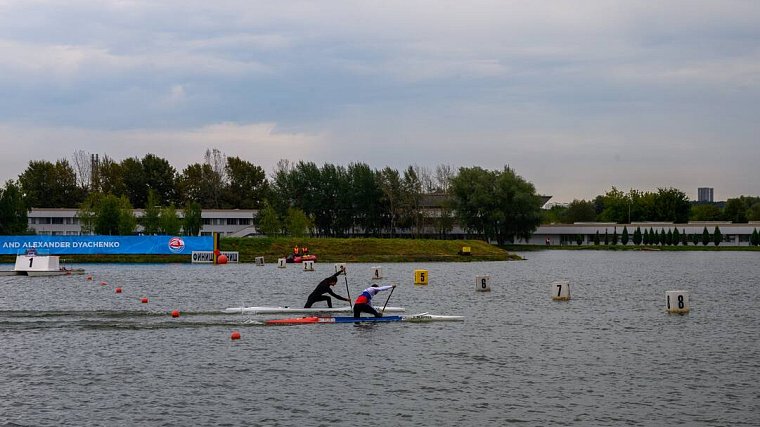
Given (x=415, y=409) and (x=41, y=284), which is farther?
(x=41, y=284)

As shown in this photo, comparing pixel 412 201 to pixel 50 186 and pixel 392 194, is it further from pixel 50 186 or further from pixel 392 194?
pixel 50 186

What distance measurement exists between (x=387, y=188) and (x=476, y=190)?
18.0 m

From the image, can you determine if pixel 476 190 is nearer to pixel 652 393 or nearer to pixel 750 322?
pixel 750 322

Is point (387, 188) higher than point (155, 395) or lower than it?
higher

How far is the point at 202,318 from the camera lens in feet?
131

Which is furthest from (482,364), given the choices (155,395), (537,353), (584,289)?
(584,289)

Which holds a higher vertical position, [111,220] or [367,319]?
[111,220]

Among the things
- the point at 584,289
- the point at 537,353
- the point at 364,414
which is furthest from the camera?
the point at 584,289

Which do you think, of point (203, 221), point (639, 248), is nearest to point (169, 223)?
point (203, 221)

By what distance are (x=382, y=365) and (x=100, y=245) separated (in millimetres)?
73250

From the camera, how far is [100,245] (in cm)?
9562

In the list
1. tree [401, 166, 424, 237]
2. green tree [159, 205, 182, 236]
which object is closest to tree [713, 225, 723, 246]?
tree [401, 166, 424, 237]

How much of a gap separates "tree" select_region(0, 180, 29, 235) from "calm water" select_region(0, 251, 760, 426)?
81.2 m

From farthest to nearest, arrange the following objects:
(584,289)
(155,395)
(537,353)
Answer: (584,289), (537,353), (155,395)
